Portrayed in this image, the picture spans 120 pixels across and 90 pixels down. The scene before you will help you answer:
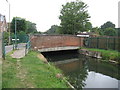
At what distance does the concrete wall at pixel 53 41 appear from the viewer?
96.8 feet

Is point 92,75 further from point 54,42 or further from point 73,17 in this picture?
point 73,17

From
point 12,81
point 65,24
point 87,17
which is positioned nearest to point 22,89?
point 12,81

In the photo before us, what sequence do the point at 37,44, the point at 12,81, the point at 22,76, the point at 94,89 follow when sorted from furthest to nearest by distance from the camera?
the point at 37,44 → the point at 94,89 → the point at 22,76 → the point at 12,81

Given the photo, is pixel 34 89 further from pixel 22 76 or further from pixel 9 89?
pixel 22 76

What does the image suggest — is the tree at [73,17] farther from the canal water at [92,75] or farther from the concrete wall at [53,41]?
the canal water at [92,75]

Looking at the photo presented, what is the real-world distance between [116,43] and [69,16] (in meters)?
22.7

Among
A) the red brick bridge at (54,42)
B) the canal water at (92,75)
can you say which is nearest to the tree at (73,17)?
the red brick bridge at (54,42)

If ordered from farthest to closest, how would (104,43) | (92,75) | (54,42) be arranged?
1. (54,42)
2. (104,43)
3. (92,75)

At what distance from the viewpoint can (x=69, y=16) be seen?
47.5 metres

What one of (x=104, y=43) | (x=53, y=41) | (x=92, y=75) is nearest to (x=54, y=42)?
(x=53, y=41)

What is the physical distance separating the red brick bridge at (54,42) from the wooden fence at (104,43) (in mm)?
2331

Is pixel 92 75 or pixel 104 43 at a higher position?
pixel 104 43

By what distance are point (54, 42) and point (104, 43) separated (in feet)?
28.9

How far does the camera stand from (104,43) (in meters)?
30.2
